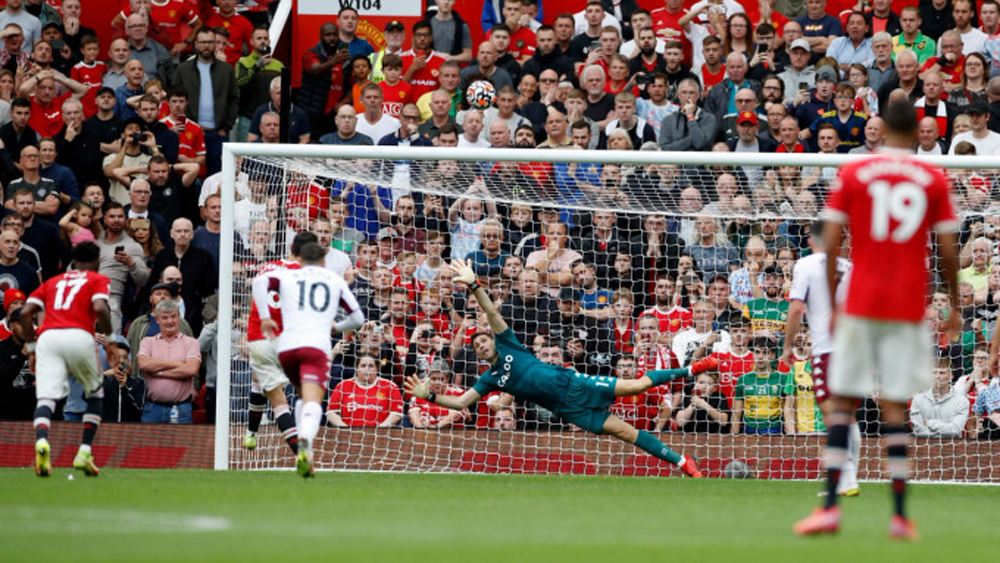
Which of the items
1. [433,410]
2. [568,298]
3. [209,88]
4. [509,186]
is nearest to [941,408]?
[568,298]

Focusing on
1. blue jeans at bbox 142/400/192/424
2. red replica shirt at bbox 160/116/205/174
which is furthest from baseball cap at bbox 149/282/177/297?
red replica shirt at bbox 160/116/205/174

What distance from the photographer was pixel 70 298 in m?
12.8

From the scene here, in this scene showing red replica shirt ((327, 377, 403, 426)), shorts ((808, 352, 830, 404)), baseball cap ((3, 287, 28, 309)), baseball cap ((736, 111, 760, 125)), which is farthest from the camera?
baseball cap ((736, 111, 760, 125))

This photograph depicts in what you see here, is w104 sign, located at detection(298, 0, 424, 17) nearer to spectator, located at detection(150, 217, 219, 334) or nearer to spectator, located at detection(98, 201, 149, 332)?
spectator, located at detection(98, 201, 149, 332)

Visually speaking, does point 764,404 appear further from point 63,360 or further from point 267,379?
point 63,360

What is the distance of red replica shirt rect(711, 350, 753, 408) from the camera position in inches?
606

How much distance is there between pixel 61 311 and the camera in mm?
12859

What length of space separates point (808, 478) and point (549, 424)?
9.39 feet

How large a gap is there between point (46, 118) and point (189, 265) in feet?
13.9

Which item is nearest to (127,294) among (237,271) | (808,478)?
(237,271)

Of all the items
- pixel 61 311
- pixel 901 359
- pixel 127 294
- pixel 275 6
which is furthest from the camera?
pixel 275 6

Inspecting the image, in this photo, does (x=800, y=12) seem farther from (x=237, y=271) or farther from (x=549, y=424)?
(x=237, y=271)

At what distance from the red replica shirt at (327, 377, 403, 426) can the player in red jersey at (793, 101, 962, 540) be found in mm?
8190

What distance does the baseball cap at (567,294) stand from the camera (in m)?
16.0
